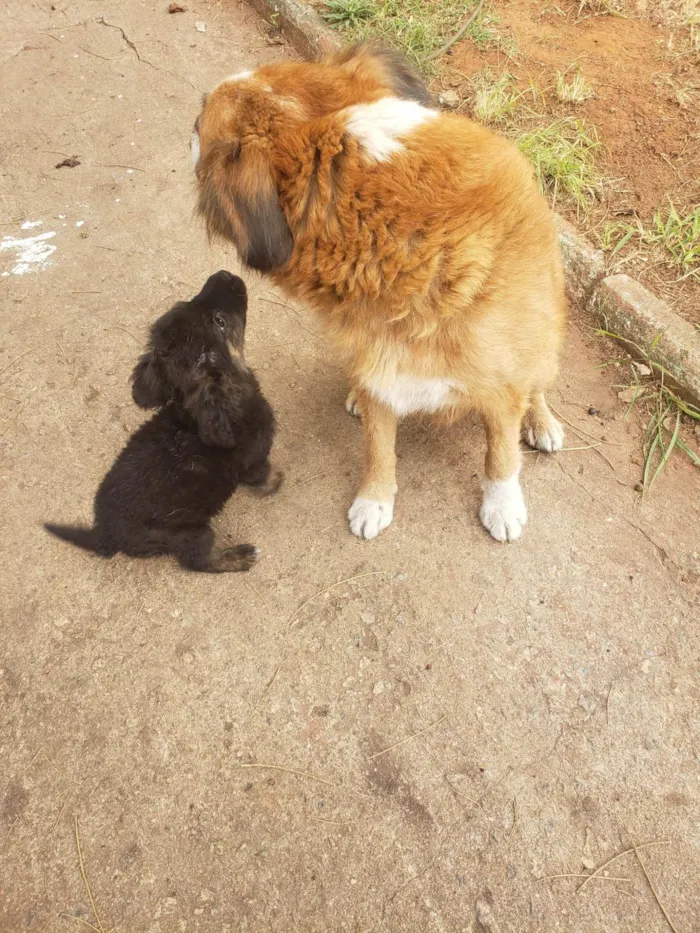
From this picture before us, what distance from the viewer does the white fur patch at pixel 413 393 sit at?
2096 mm

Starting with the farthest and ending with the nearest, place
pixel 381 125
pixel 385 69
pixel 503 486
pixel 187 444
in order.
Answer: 1. pixel 503 486
2. pixel 187 444
3. pixel 385 69
4. pixel 381 125

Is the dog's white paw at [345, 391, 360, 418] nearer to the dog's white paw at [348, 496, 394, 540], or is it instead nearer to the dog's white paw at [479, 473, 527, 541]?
the dog's white paw at [348, 496, 394, 540]

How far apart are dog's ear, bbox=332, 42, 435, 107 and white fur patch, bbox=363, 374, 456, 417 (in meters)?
0.89

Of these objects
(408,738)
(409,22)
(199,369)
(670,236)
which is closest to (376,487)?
(199,369)

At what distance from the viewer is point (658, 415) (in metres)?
2.89

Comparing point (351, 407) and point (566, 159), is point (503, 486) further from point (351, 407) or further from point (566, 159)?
point (566, 159)

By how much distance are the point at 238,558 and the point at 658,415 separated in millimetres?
2007

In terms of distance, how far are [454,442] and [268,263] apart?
139 centimetres

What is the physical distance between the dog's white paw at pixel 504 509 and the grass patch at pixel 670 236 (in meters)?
1.52

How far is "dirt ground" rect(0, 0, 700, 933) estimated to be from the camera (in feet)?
6.25

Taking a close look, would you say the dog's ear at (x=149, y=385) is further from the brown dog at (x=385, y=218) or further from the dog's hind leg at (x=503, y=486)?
the dog's hind leg at (x=503, y=486)

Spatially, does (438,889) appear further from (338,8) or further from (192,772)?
(338,8)

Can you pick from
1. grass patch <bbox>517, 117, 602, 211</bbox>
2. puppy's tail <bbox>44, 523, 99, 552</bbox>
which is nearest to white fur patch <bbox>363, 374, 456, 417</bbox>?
puppy's tail <bbox>44, 523, 99, 552</bbox>

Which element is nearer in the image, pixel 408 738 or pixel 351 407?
pixel 408 738
